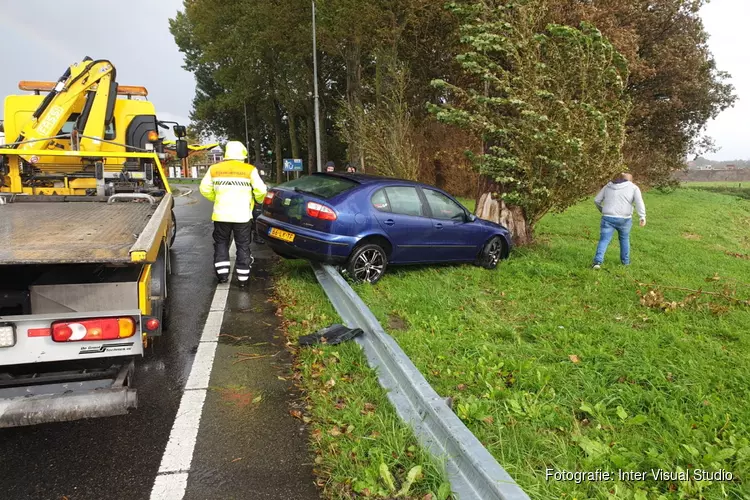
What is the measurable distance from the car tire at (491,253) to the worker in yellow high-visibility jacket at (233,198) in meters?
3.72

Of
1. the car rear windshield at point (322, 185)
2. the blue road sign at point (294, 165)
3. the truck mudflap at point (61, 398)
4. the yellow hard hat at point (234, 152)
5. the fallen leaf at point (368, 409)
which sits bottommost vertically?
the fallen leaf at point (368, 409)

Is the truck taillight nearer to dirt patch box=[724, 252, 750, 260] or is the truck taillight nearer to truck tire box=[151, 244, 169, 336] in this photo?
truck tire box=[151, 244, 169, 336]

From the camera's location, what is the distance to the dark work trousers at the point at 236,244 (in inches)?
245

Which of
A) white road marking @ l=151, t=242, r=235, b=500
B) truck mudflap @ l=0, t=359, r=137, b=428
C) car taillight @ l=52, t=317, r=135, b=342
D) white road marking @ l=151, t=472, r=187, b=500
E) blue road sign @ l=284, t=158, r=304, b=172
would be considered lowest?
white road marking @ l=151, t=472, r=187, b=500

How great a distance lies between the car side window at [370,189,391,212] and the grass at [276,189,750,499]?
1.03m

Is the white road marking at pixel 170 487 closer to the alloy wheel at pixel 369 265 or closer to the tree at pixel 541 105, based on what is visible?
the alloy wheel at pixel 369 265

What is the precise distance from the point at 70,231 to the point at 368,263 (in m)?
3.65

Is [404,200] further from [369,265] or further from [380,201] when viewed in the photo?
[369,265]

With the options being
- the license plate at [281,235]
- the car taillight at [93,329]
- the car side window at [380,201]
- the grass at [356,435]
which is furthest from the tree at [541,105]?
the car taillight at [93,329]

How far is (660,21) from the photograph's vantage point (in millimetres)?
20453

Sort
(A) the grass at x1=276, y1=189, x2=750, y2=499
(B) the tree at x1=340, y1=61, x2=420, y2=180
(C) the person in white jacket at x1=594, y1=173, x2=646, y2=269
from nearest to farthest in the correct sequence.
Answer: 1. (A) the grass at x1=276, y1=189, x2=750, y2=499
2. (C) the person in white jacket at x1=594, y1=173, x2=646, y2=269
3. (B) the tree at x1=340, y1=61, x2=420, y2=180

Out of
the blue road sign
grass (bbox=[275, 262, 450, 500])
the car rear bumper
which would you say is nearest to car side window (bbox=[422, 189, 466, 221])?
the car rear bumper

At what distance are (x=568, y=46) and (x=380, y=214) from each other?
4605 millimetres

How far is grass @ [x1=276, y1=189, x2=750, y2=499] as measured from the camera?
2746 millimetres
